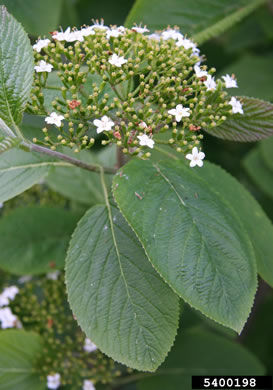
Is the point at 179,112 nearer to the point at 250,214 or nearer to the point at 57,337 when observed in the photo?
the point at 250,214

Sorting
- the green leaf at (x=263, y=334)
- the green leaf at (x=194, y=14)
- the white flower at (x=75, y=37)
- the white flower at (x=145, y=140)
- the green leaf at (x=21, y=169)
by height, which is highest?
the green leaf at (x=194, y=14)

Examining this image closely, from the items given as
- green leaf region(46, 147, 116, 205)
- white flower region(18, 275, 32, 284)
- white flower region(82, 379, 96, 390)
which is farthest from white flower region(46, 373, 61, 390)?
green leaf region(46, 147, 116, 205)

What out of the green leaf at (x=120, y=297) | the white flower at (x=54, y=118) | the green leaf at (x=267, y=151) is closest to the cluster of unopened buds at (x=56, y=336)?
the green leaf at (x=120, y=297)

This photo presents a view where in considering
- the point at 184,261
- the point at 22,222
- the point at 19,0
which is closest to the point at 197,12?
the point at 19,0

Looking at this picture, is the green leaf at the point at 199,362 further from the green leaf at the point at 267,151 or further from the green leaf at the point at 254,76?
the green leaf at the point at 254,76

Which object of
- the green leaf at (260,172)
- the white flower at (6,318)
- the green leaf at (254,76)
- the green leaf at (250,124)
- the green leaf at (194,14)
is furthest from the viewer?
the green leaf at (254,76)

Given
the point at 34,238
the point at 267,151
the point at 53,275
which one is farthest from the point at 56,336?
the point at 267,151

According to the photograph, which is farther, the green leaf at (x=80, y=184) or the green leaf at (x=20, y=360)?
the green leaf at (x=80, y=184)
